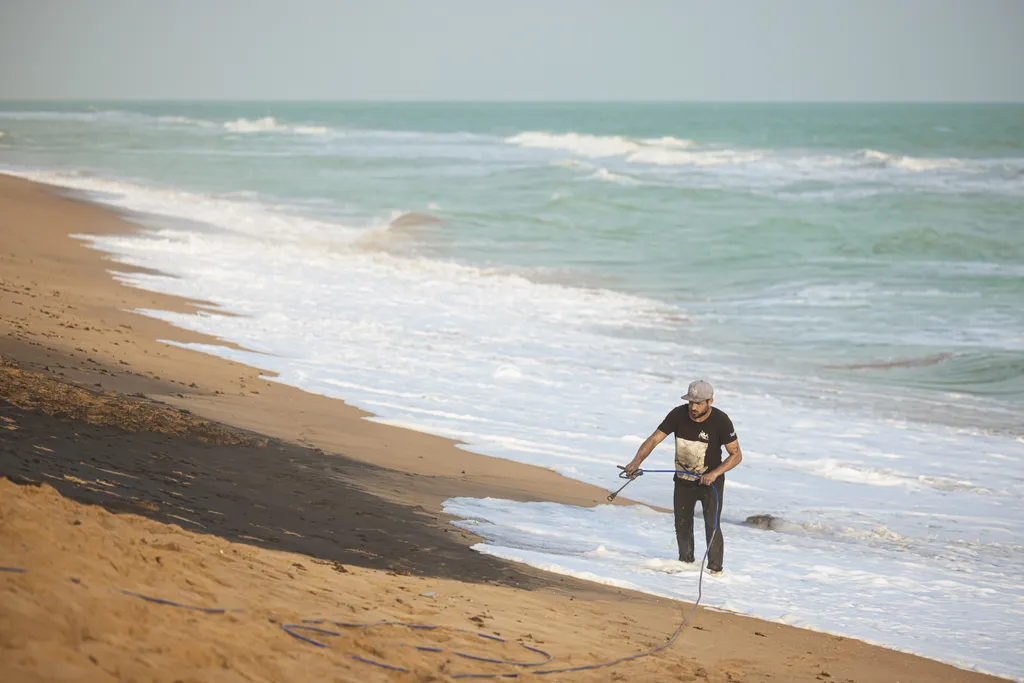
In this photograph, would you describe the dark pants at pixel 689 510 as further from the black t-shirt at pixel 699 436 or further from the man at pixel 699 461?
the black t-shirt at pixel 699 436

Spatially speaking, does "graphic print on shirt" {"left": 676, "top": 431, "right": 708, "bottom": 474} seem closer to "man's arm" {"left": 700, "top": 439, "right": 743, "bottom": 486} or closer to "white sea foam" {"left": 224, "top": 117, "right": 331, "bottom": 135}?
"man's arm" {"left": 700, "top": 439, "right": 743, "bottom": 486}

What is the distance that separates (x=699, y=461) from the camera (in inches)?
294

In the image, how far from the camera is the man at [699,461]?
7.36 m

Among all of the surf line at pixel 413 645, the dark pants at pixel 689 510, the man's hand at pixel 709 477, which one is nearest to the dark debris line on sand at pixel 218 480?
the surf line at pixel 413 645

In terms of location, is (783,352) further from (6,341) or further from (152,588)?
(152,588)

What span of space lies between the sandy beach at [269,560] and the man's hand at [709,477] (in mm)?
989

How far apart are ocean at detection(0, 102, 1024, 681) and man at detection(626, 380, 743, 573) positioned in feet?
0.75

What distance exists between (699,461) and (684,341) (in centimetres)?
1023

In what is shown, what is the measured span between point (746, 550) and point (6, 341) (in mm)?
7077

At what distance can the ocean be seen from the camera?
25.4ft

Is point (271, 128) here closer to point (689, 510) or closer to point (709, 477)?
point (689, 510)

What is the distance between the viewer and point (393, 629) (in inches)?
206

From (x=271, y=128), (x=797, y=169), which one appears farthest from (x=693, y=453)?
(x=271, y=128)

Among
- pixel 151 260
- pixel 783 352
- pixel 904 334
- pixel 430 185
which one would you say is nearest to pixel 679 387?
pixel 783 352
